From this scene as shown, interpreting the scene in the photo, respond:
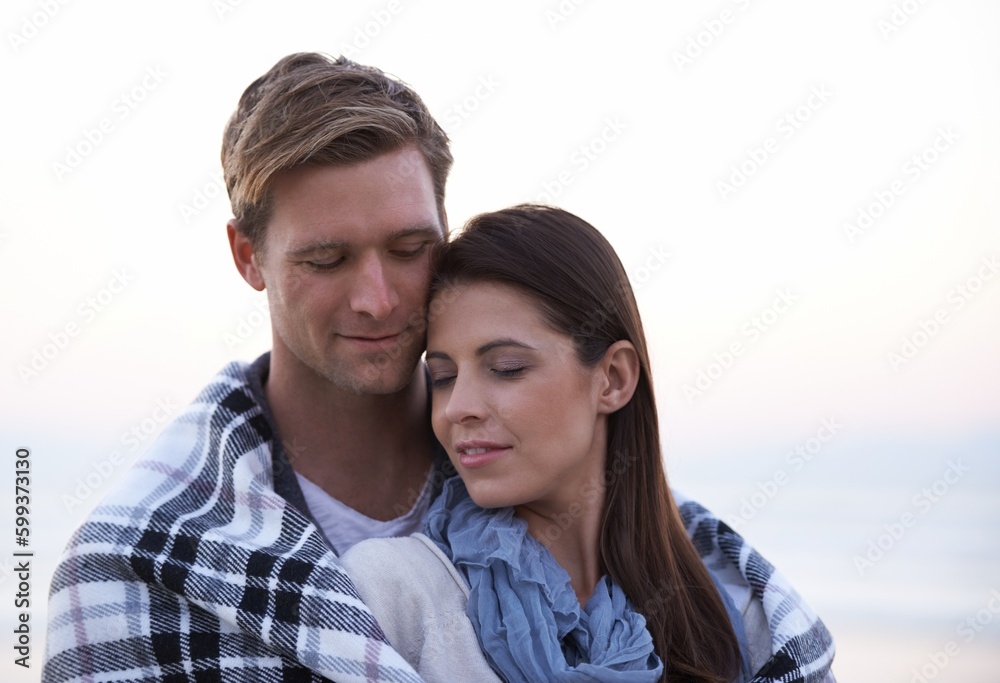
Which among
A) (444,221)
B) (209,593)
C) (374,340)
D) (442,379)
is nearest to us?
(209,593)

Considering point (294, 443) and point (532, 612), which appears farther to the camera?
point (294, 443)

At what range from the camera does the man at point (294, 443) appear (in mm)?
A: 2578

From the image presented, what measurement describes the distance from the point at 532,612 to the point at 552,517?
36cm

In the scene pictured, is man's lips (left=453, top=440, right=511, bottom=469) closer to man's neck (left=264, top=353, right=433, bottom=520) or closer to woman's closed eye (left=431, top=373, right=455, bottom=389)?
woman's closed eye (left=431, top=373, right=455, bottom=389)

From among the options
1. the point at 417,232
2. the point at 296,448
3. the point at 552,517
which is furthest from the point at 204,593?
the point at 417,232

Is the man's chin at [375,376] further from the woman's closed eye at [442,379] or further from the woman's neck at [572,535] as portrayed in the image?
the woman's neck at [572,535]

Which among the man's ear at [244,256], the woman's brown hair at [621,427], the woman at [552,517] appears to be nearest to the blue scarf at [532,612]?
the woman at [552,517]

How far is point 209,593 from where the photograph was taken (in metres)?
2.59

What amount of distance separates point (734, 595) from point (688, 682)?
19.1 inches

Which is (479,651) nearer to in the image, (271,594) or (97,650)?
(271,594)

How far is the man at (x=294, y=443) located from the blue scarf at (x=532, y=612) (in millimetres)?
266

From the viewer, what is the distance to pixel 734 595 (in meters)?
3.19

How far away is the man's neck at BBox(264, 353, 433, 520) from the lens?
332 centimetres

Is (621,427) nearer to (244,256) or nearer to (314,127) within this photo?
(314,127)
